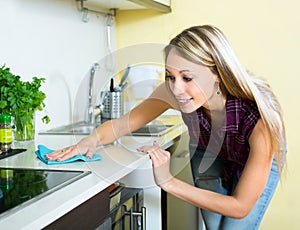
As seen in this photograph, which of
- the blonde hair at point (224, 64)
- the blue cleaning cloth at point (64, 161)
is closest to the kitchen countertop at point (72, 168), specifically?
the blue cleaning cloth at point (64, 161)

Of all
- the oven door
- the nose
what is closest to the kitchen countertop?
the oven door

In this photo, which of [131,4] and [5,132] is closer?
[5,132]

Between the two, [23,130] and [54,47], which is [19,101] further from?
[54,47]

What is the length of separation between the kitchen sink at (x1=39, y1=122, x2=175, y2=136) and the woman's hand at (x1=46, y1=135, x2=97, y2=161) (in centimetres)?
41

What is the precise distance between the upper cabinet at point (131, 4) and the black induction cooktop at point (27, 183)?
1.13 meters

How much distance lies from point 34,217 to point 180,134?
51.0 inches

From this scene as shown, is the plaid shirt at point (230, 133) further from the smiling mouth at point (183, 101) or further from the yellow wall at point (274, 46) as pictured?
the yellow wall at point (274, 46)

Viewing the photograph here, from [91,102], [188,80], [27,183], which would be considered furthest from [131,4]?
[27,183]

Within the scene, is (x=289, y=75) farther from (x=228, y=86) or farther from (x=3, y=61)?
(x=3, y=61)

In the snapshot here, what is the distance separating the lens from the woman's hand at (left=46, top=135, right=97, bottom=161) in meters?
1.51

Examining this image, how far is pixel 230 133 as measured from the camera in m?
1.66

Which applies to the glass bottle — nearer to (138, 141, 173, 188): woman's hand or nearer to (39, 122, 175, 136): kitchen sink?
(39, 122, 175, 136): kitchen sink

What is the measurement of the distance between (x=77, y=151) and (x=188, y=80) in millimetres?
412

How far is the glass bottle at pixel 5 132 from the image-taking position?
5.43 feet
